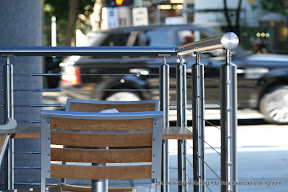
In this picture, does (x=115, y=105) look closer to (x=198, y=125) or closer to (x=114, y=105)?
(x=114, y=105)

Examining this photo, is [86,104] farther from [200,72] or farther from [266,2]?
[266,2]

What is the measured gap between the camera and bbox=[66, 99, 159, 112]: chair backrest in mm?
3428

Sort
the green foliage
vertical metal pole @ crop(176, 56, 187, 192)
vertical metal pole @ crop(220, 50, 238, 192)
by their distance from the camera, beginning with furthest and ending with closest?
the green foliage
vertical metal pole @ crop(176, 56, 187, 192)
vertical metal pole @ crop(220, 50, 238, 192)

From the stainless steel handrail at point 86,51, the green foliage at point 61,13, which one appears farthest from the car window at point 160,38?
the stainless steel handrail at point 86,51

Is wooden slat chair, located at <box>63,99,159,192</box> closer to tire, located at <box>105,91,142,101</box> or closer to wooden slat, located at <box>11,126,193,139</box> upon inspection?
wooden slat, located at <box>11,126,193,139</box>

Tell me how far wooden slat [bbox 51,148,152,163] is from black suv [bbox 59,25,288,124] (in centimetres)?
602

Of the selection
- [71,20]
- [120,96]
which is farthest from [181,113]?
[71,20]

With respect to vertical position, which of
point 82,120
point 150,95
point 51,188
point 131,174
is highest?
point 82,120

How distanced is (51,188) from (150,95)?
5.84 metres

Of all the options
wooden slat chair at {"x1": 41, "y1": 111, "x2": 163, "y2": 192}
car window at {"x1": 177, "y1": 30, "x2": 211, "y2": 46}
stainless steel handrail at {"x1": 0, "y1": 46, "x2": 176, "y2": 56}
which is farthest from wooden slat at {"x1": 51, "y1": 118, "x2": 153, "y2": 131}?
car window at {"x1": 177, "y1": 30, "x2": 211, "y2": 46}

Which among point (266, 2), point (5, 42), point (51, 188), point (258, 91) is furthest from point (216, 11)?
point (51, 188)

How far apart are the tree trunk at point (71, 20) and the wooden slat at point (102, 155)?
264 inches

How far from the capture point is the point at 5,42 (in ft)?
17.1

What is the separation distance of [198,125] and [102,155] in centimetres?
86
